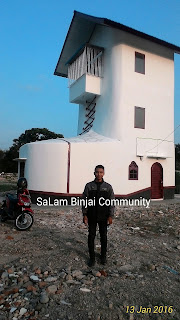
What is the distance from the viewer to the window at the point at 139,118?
48.5 ft

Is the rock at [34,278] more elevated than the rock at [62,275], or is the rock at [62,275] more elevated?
the rock at [62,275]

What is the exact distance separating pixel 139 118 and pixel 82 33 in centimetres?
716

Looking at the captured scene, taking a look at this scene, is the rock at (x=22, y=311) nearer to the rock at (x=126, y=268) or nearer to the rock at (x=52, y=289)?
the rock at (x=52, y=289)

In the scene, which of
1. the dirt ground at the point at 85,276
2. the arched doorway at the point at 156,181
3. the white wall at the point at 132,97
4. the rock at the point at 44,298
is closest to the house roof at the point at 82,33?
the white wall at the point at 132,97

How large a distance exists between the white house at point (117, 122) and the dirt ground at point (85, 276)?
5733mm

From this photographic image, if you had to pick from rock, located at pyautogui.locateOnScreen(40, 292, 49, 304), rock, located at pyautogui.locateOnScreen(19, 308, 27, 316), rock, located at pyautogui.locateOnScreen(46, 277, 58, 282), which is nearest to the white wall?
rock, located at pyautogui.locateOnScreen(46, 277, 58, 282)

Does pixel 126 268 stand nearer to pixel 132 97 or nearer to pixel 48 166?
pixel 48 166

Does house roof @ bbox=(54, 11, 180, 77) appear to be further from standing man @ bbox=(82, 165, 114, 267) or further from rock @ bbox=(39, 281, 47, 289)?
rock @ bbox=(39, 281, 47, 289)

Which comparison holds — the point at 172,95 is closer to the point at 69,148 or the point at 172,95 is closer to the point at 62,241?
the point at 69,148

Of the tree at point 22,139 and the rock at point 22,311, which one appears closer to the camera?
the rock at point 22,311

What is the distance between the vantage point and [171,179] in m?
16.1

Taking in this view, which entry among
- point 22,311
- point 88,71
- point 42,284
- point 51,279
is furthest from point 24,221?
point 88,71

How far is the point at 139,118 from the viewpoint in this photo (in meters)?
14.9

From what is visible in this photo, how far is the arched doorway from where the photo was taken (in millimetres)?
15281
